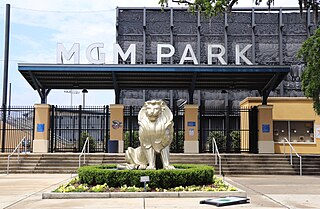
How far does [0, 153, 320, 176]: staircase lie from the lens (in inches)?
773

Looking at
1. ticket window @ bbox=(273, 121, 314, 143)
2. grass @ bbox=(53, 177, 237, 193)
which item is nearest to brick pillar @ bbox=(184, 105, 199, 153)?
ticket window @ bbox=(273, 121, 314, 143)

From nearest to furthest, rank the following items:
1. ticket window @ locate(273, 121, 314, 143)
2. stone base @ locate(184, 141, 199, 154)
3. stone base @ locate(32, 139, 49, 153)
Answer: stone base @ locate(32, 139, 49, 153) < stone base @ locate(184, 141, 199, 154) < ticket window @ locate(273, 121, 314, 143)

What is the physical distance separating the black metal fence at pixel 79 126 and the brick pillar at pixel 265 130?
28.5 feet

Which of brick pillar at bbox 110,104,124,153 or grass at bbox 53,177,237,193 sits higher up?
brick pillar at bbox 110,104,124,153

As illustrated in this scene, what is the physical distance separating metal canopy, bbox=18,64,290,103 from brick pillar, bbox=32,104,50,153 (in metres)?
1.58

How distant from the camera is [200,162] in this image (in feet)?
67.2

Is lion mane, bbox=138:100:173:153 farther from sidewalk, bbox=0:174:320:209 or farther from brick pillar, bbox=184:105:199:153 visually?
brick pillar, bbox=184:105:199:153

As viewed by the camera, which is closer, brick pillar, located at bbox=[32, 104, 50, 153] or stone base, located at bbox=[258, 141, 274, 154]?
brick pillar, located at bbox=[32, 104, 50, 153]

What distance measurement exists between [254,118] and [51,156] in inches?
456

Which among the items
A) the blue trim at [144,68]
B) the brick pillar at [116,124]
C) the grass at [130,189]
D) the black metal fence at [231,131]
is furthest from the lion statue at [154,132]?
the black metal fence at [231,131]

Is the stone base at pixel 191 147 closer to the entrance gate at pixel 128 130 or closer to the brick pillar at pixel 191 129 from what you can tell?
the brick pillar at pixel 191 129

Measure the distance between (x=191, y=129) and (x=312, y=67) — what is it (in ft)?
25.7

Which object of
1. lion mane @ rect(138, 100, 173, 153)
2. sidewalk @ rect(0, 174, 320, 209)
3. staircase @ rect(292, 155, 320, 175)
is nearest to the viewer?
sidewalk @ rect(0, 174, 320, 209)

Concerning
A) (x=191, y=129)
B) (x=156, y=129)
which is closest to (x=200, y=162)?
(x=191, y=129)
